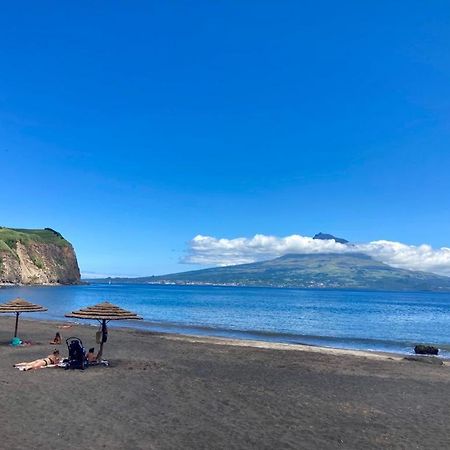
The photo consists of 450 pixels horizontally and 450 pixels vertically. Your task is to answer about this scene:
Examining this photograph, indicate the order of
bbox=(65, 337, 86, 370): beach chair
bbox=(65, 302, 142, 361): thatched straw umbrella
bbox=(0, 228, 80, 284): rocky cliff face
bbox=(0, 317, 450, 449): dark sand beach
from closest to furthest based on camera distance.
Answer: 1. bbox=(0, 317, 450, 449): dark sand beach
2. bbox=(65, 337, 86, 370): beach chair
3. bbox=(65, 302, 142, 361): thatched straw umbrella
4. bbox=(0, 228, 80, 284): rocky cliff face

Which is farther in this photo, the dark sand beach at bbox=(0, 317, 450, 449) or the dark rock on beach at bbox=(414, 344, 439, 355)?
the dark rock on beach at bbox=(414, 344, 439, 355)

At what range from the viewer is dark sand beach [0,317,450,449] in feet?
34.1

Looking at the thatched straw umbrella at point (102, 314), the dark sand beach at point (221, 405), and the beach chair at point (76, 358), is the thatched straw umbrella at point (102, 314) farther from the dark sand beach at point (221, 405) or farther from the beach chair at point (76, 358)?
the dark sand beach at point (221, 405)

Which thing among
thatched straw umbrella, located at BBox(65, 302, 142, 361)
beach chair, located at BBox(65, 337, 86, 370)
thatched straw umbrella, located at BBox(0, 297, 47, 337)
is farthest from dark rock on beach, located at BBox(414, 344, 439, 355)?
thatched straw umbrella, located at BBox(0, 297, 47, 337)

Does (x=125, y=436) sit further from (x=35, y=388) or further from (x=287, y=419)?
(x=35, y=388)

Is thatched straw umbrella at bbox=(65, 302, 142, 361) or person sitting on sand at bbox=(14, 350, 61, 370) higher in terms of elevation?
thatched straw umbrella at bbox=(65, 302, 142, 361)

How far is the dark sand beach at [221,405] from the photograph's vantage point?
34.1 feet

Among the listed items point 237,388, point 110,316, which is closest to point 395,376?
point 237,388

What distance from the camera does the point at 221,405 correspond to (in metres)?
13.5

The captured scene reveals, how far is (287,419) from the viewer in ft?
40.1

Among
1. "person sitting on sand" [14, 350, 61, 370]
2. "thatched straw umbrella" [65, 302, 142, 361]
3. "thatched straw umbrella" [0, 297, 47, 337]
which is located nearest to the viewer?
"person sitting on sand" [14, 350, 61, 370]

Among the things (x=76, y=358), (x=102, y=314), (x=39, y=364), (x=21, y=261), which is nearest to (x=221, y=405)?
(x=76, y=358)

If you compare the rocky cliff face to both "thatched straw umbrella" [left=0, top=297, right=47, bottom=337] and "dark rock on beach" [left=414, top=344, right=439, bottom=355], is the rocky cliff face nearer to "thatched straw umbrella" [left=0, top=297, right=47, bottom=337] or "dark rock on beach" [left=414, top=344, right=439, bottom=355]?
"thatched straw umbrella" [left=0, top=297, right=47, bottom=337]

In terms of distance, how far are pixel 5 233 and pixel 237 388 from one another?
191 metres
